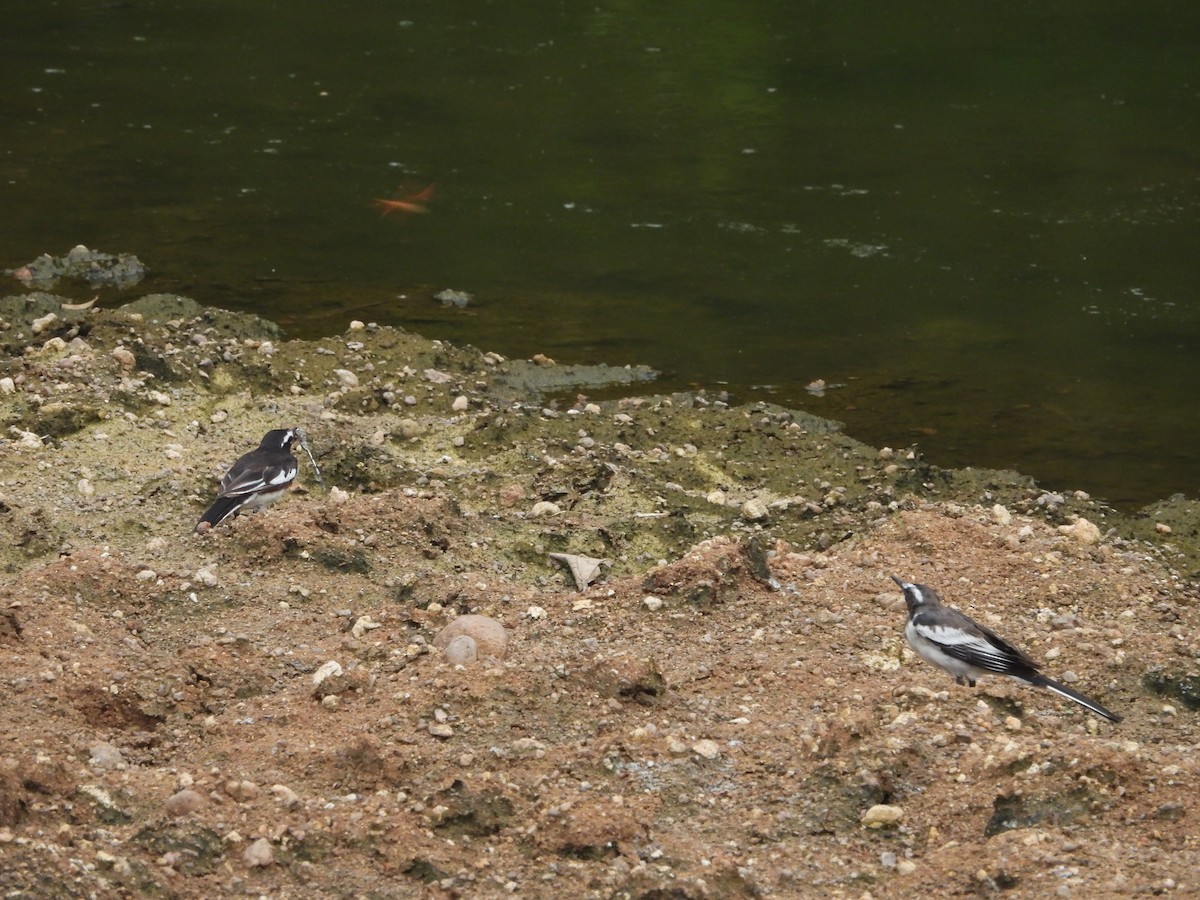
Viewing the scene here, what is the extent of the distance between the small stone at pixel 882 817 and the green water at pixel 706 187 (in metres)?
4.34

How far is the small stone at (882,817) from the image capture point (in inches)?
200

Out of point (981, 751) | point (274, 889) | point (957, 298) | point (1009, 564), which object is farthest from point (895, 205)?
point (274, 889)

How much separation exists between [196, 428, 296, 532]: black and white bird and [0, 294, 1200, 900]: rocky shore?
0.09m

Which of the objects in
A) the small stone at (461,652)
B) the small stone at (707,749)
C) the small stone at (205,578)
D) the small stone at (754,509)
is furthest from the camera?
the small stone at (754,509)

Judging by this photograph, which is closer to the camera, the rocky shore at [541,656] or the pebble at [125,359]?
the rocky shore at [541,656]

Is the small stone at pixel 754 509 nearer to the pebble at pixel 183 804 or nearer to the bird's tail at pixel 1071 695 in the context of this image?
the bird's tail at pixel 1071 695

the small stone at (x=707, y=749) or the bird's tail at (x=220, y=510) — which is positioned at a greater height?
the small stone at (x=707, y=749)

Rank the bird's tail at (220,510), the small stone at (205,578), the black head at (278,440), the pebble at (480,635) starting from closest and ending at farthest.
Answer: the pebble at (480,635) < the small stone at (205,578) < the bird's tail at (220,510) < the black head at (278,440)

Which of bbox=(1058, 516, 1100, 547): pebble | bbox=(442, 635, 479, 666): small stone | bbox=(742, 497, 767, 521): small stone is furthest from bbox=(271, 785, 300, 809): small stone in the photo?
bbox=(1058, 516, 1100, 547): pebble

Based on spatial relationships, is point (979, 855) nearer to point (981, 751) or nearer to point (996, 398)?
point (981, 751)

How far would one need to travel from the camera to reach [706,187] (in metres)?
14.7

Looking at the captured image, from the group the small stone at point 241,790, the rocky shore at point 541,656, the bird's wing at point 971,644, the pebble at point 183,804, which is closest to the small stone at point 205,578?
the rocky shore at point 541,656

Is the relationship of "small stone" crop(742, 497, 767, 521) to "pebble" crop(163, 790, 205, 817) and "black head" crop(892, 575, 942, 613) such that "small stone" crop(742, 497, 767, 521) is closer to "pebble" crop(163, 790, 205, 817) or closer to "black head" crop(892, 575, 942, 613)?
"black head" crop(892, 575, 942, 613)

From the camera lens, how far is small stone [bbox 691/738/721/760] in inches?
214
